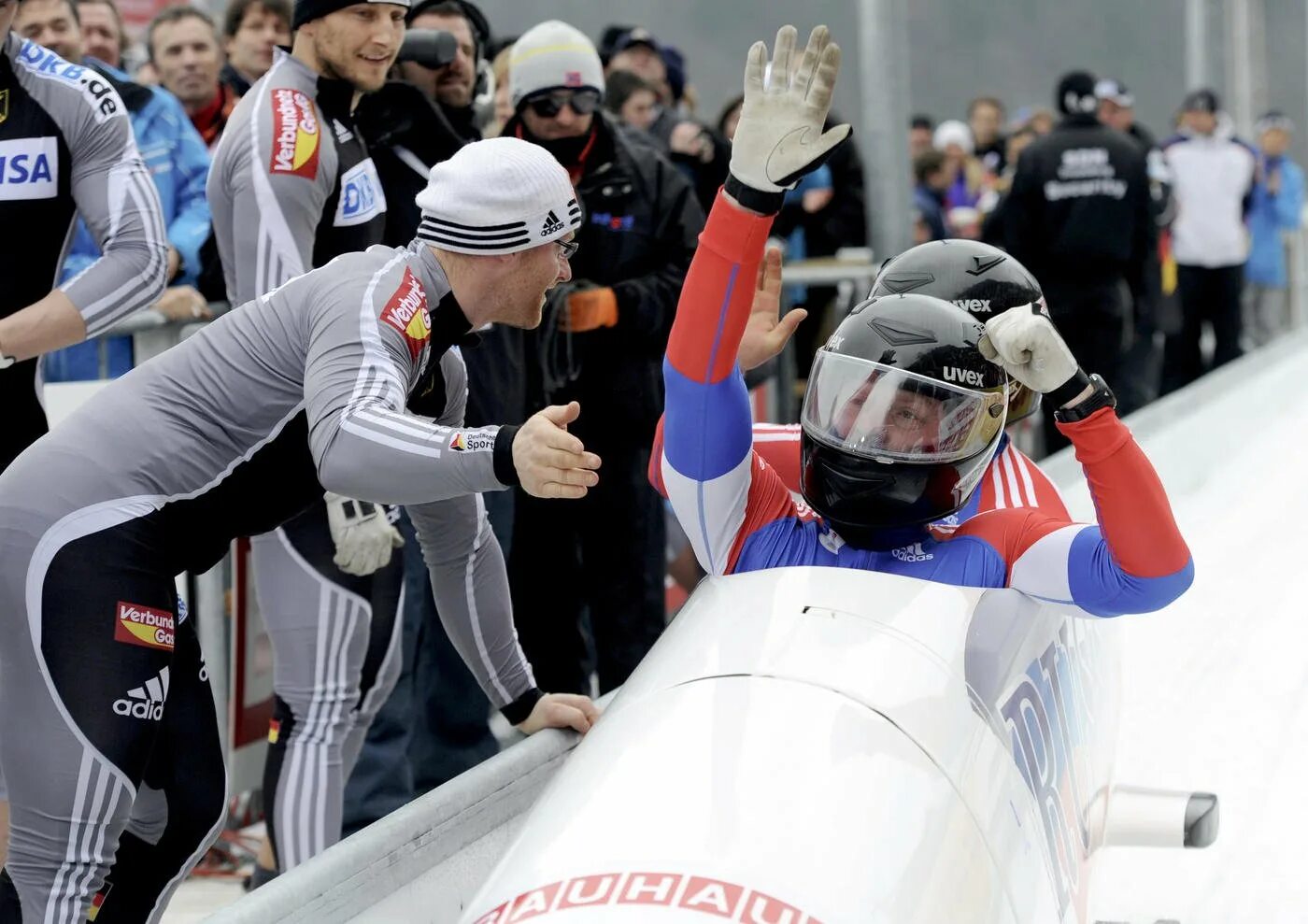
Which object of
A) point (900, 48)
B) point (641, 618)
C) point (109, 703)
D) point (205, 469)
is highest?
point (900, 48)

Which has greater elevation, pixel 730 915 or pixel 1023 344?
pixel 1023 344

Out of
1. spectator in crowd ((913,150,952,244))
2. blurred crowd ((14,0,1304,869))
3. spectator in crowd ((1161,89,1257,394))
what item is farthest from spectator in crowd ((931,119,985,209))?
blurred crowd ((14,0,1304,869))

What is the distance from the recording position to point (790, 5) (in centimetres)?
1777

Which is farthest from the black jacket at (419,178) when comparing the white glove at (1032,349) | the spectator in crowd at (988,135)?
the spectator in crowd at (988,135)

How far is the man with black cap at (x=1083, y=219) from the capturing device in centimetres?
646

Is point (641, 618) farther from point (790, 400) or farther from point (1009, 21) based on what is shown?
point (1009, 21)

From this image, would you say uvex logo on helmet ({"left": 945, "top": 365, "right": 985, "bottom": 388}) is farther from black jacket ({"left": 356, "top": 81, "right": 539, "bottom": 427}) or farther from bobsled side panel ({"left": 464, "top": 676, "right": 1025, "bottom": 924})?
black jacket ({"left": 356, "top": 81, "right": 539, "bottom": 427})

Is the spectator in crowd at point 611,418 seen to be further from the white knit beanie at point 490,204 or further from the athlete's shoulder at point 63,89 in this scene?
the white knit beanie at point 490,204

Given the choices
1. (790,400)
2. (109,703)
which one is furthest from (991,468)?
(790,400)

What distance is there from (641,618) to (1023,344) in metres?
1.96

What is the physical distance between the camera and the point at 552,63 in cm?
368

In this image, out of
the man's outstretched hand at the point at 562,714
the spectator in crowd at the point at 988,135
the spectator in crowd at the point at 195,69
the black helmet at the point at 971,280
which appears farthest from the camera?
the spectator in crowd at the point at 988,135

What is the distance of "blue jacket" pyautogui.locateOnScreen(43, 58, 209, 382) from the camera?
3.89m

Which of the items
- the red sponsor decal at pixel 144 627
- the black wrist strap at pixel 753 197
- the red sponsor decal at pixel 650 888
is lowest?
the red sponsor decal at pixel 650 888
